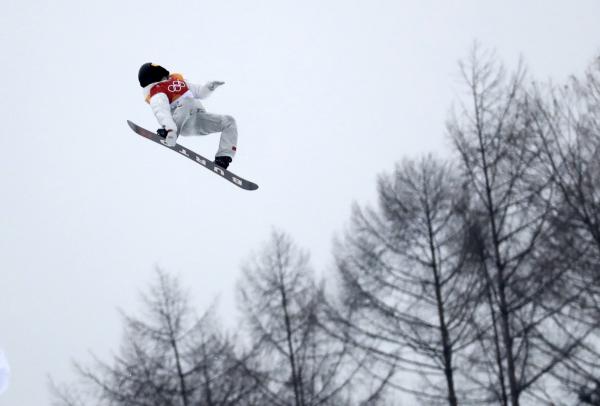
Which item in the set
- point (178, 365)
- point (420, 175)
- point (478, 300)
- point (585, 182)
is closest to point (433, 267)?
point (478, 300)

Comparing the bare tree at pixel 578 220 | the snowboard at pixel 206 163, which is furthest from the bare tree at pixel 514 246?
the snowboard at pixel 206 163

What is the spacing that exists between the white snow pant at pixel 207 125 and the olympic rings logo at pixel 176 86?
0.26 m

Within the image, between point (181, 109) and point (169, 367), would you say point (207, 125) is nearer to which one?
point (181, 109)

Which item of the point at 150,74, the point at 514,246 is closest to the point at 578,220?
the point at 514,246

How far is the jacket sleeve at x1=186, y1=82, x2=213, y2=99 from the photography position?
8866mm

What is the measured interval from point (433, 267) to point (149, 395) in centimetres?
661

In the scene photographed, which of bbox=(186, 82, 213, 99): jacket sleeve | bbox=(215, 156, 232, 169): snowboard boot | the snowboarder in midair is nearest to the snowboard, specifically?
bbox=(215, 156, 232, 169): snowboard boot

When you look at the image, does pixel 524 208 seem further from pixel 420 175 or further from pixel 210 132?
pixel 210 132

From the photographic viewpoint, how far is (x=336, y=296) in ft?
47.2

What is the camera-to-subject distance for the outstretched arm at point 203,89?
28.5 feet

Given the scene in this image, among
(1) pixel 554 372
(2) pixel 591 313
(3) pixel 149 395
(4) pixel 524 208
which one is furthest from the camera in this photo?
(3) pixel 149 395

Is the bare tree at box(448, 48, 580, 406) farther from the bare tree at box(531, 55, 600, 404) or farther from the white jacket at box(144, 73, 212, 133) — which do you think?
the white jacket at box(144, 73, 212, 133)

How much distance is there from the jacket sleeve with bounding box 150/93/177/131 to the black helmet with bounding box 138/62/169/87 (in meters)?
0.24

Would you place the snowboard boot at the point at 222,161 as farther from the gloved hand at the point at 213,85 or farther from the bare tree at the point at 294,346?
the bare tree at the point at 294,346
